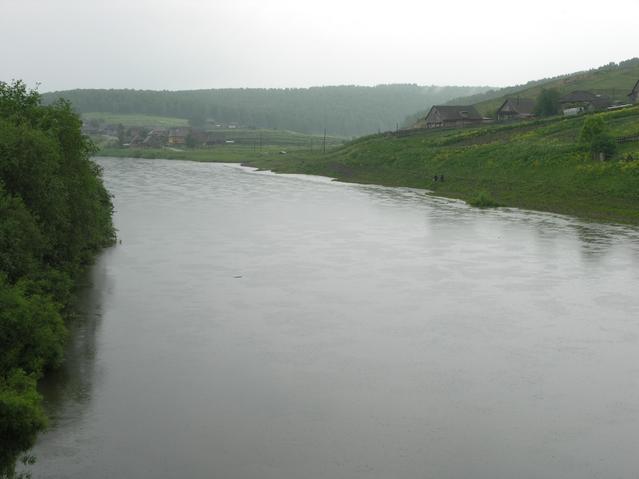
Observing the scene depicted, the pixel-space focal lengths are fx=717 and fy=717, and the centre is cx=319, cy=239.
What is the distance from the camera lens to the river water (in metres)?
17.7

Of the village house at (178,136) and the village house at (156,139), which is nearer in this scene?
the village house at (156,139)

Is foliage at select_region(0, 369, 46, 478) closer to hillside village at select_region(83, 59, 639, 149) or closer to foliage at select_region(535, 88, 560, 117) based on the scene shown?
hillside village at select_region(83, 59, 639, 149)

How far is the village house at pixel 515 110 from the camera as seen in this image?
10844cm

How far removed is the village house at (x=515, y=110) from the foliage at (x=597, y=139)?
130 ft

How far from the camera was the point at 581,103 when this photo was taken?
100 metres

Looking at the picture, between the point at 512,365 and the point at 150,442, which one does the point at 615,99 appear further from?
the point at 150,442

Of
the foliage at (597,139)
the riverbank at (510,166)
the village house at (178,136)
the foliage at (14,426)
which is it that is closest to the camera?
the foliage at (14,426)

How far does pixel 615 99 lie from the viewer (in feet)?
360

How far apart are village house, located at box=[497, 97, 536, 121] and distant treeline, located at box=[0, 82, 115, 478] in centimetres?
7991

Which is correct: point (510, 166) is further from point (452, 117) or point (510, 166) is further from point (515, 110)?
point (515, 110)

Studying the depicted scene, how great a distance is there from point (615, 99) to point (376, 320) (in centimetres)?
9498

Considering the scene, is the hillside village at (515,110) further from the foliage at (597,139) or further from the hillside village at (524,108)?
the foliage at (597,139)

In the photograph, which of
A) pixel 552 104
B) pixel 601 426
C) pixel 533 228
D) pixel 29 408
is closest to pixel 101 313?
pixel 29 408

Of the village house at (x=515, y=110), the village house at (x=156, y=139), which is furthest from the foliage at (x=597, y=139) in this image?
the village house at (x=156, y=139)
